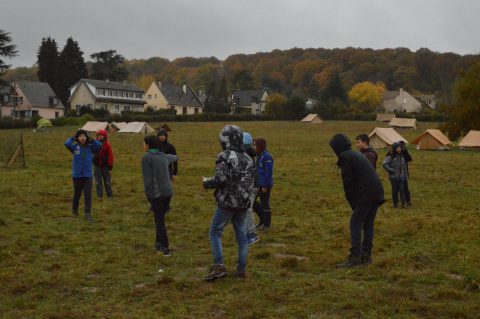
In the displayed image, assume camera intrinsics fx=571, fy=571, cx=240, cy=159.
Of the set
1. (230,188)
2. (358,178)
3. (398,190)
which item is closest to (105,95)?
(398,190)

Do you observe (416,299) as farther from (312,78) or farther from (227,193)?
(312,78)

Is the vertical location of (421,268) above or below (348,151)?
below

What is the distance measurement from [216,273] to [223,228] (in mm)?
592

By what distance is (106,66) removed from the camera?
369 feet

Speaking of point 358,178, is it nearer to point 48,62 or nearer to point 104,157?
point 104,157

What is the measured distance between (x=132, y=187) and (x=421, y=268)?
11.7 m

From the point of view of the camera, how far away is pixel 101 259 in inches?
338

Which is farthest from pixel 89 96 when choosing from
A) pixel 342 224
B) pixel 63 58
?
pixel 342 224

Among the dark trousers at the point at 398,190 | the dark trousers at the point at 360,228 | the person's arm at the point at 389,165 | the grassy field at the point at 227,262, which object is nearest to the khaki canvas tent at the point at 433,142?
the grassy field at the point at 227,262

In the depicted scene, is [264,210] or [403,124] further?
[403,124]

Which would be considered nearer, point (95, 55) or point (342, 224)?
point (342, 224)

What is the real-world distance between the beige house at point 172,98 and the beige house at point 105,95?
438 inches

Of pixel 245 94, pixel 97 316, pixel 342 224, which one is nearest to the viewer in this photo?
pixel 97 316

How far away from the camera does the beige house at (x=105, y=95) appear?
96562 millimetres
